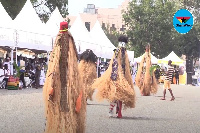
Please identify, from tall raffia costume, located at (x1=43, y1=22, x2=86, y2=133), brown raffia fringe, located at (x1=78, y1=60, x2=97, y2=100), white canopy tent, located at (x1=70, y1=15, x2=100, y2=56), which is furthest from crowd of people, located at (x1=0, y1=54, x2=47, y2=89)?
tall raffia costume, located at (x1=43, y1=22, x2=86, y2=133)

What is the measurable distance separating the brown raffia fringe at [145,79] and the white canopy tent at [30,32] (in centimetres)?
626

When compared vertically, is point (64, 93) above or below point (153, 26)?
below

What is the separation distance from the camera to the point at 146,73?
22.6 m

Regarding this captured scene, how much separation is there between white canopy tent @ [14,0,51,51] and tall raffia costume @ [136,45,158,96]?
626 cm

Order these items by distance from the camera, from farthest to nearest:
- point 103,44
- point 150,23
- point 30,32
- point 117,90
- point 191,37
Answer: point 191,37
point 150,23
point 103,44
point 30,32
point 117,90

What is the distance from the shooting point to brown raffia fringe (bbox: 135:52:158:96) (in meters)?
22.6

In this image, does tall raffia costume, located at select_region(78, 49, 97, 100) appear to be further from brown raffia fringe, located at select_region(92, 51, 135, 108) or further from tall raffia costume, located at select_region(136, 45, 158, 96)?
tall raffia costume, located at select_region(136, 45, 158, 96)

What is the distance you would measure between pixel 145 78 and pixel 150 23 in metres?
44.8

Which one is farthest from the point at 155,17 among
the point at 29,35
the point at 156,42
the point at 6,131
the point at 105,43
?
the point at 6,131

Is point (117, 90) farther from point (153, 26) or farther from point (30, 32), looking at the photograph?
point (153, 26)

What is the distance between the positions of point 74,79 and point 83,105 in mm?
468

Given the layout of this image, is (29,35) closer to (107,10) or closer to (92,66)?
(92,66)

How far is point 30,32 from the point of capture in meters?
25.1

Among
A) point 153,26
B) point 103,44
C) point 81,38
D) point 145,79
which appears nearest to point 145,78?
point 145,79
